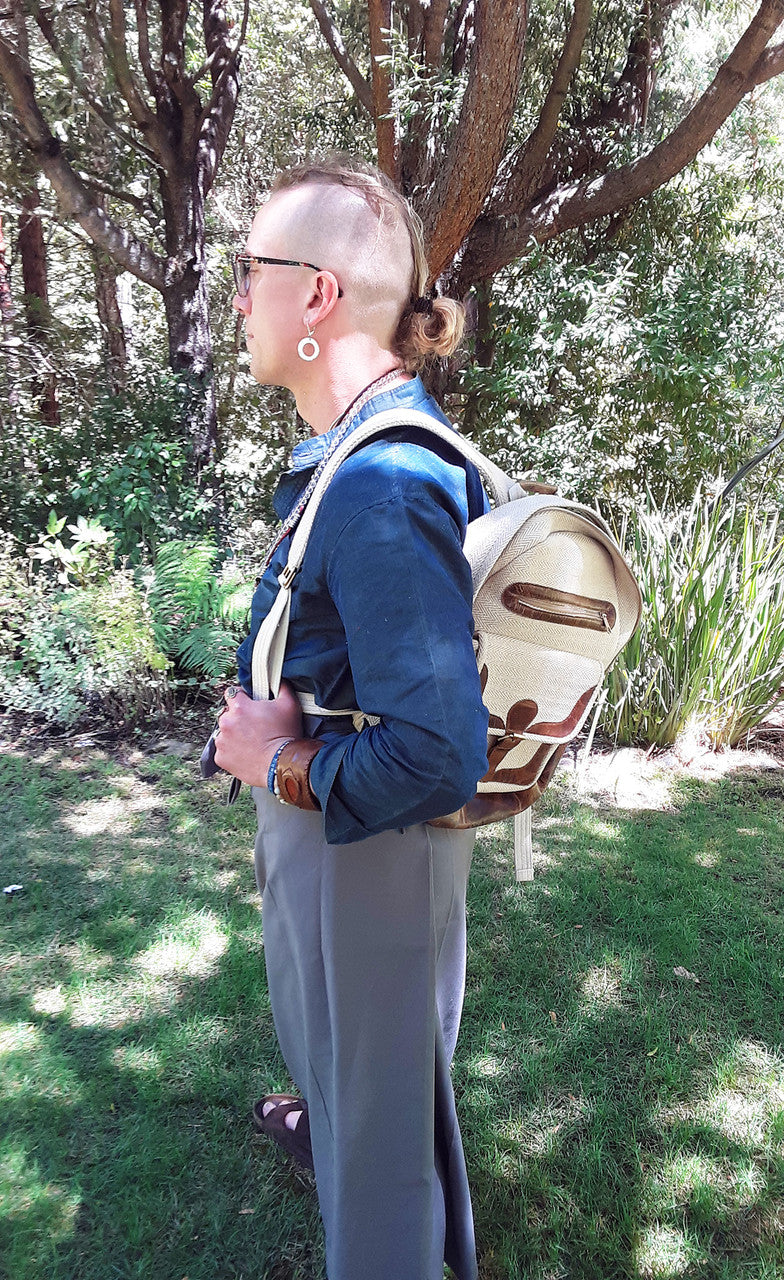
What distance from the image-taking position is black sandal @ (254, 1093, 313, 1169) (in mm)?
2170

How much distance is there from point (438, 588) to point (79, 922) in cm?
273

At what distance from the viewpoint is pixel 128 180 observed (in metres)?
7.31

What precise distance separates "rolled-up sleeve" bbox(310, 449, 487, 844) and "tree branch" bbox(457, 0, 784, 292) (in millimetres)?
5449

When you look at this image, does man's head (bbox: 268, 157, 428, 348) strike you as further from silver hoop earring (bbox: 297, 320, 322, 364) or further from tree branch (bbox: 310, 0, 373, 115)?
tree branch (bbox: 310, 0, 373, 115)

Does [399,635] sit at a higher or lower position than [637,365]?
higher

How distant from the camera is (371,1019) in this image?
Result: 1489 millimetres

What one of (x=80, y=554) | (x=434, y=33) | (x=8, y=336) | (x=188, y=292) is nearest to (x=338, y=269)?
(x=80, y=554)

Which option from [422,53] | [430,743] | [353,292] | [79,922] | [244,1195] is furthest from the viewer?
[422,53]

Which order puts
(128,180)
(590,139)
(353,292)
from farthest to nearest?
(128,180) → (590,139) → (353,292)

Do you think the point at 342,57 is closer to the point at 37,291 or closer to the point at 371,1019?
the point at 37,291

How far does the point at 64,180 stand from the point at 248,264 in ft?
19.9

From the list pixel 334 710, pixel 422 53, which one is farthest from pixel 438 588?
pixel 422 53

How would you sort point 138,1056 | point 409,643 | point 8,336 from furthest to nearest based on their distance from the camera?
1. point 8,336
2. point 138,1056
3. point 409,643

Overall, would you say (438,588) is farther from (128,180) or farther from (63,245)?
(63,245)
